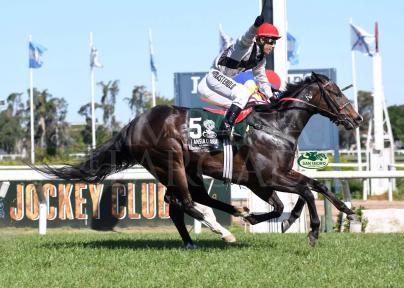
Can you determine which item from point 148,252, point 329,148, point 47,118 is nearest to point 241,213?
point 148,252

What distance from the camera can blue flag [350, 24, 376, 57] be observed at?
27.0 m

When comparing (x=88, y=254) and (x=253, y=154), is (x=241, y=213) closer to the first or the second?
(x=253, y=154)

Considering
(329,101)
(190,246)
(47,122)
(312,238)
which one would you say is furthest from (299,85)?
(47,122)

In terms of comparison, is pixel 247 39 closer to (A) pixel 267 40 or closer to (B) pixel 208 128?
(A) pixel 267 40

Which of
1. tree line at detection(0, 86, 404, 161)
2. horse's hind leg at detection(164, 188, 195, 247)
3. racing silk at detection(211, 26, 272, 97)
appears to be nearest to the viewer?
racing silk at detection(211, 26, 272, 97)

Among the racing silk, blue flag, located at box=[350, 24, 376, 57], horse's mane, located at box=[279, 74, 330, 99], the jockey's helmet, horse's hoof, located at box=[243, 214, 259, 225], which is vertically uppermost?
blue flag, located at box=[350, 24, 376, 57]

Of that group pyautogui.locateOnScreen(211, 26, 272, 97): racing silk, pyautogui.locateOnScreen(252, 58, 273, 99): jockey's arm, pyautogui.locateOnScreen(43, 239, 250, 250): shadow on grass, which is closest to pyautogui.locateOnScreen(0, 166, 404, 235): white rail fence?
pyautogui.locateOnScreen(43, 239, 250, 250): shadow on grass

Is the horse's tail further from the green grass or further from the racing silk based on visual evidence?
the racing silk

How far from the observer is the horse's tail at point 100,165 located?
25.7 feet

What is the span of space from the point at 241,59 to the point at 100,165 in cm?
187

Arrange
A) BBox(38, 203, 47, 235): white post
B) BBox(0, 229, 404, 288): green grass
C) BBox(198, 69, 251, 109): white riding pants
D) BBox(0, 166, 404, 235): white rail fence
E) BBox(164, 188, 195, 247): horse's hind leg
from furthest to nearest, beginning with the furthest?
BBox(38, 203, 47, 235): white post, BBox(0, 166, 404, 235): white rail fence, BBox(164, 188, 195, 247): horse's hind leg, BBox(198, 69, 251, 109): white riding pants, BBox(0, 229, 404, 288): green grass

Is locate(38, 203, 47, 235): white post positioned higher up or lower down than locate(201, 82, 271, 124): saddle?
lower down

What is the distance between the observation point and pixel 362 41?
90.0 feet

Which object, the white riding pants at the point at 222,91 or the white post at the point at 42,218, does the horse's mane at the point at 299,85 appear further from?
the white post at the point at 42,218
